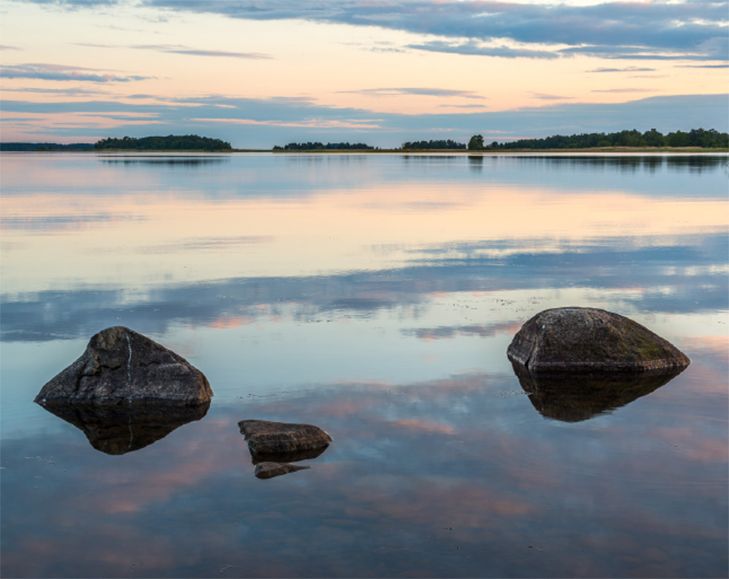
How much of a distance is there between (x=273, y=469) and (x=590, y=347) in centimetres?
725

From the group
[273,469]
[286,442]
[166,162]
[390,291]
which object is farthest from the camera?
[166,162]

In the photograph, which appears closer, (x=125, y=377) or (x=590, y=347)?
(x=125, y=377)

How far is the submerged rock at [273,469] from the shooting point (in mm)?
A: 11148

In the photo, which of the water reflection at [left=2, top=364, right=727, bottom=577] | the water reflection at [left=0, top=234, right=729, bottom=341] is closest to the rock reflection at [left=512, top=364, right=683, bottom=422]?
the water reflection at [left=2, top=364, right=727, bottom=577]

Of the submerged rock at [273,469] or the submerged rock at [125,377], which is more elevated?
the submerged rock at [125,377]

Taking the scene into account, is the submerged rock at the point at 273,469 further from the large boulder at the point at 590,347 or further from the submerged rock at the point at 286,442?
the large boulder at the point at 590,347

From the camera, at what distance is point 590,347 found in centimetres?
1628

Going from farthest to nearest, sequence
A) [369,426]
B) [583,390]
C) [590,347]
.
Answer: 1. [590,347]
2. [583,390]
3. [369,426]

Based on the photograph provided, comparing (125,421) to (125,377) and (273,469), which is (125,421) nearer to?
(125,377)

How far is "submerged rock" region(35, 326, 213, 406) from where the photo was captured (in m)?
14.3

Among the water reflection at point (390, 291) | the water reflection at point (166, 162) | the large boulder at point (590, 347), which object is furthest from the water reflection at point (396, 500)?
the water reflection at point (166, 162)

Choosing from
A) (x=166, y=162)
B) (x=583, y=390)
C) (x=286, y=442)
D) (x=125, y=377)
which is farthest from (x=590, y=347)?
(x=166, y=162)

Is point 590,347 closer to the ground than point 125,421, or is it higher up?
higher up

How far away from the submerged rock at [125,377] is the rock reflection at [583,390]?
525 cm
